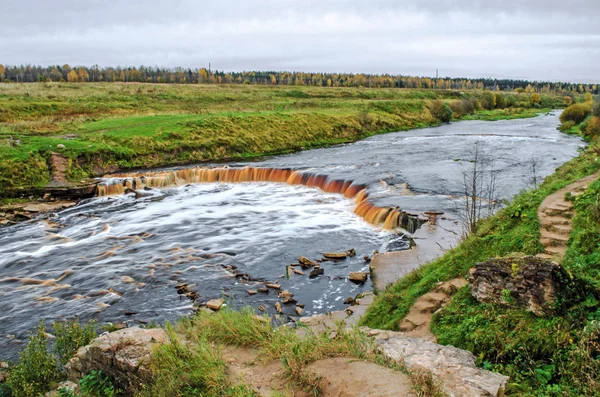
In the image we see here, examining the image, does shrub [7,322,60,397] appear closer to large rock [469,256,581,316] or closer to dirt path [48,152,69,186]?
large rock [469,256,581,316]

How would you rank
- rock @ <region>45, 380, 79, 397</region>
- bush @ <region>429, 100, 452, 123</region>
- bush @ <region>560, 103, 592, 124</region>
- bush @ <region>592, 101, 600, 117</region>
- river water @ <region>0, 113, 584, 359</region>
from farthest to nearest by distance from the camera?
bush @ <region>429, 100, 452, 123</region>, bush @ <region>560, 103, 592, 124</region>, bush @ <region>592, 101, 600, 117</region>, river water @ <region>0, 113, 584, 359</region>, rock @ <region>45, 380, 79, 397</region>

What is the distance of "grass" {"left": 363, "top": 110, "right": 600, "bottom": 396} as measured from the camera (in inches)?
231

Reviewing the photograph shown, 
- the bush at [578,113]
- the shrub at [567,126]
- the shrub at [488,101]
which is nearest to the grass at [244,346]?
the shrub at [567,126]

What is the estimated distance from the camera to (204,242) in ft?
57.0

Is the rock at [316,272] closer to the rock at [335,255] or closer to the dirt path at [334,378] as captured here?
the rock at [335,255]

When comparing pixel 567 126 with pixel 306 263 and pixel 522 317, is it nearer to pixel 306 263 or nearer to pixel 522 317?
pixel 306 263

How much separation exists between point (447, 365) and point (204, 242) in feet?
40.8

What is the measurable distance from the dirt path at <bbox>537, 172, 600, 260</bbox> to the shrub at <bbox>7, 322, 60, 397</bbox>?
9.10 metres

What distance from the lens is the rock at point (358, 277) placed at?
513 inches

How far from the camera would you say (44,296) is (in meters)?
13.1

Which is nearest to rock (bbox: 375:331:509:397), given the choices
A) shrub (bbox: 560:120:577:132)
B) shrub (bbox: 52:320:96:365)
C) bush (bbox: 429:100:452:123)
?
shrub (bbox: 52:320:96:365)

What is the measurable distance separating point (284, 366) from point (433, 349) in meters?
2.27

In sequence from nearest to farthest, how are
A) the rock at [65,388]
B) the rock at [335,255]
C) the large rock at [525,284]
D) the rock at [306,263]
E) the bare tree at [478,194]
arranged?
1. the large rock at [525,284]
2. the rock at [65,388]
3. the bare tree at [478,194]
4. the rock at [306,263]
5. the rock at [335,255]

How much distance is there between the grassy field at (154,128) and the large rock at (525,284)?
2431 cm
